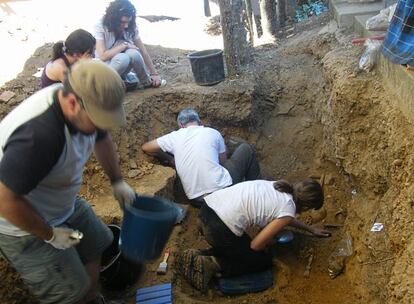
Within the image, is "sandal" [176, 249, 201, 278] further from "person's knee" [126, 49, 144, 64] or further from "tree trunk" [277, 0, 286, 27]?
"tree trunk" [277, 0, 286, 27]

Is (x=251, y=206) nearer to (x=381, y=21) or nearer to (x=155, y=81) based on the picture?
(x=381, y=21)

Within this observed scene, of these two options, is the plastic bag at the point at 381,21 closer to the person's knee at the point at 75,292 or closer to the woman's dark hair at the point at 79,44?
the woman's dark hair at the point at 79,44

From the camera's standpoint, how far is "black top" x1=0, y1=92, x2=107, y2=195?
1.64m

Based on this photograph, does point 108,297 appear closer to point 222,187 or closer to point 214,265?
point 214,265

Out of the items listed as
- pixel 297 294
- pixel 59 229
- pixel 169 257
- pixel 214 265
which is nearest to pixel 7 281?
pixel 59 229

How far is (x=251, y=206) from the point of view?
3.02m

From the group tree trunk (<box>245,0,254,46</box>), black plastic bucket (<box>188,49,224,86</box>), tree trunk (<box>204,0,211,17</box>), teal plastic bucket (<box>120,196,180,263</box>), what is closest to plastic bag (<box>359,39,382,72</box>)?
black plastic bucket (<box>188,49,224,86</box>)

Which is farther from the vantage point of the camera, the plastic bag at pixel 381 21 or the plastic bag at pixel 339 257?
the plastic bag at pixel 381 21

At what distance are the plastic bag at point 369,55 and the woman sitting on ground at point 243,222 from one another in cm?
122

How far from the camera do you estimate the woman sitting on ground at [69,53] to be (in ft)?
11.0

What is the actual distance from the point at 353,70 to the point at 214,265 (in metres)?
2.08

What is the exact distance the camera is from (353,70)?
357cm

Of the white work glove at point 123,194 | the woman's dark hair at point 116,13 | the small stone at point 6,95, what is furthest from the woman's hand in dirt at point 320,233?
the small stone at point 6,95

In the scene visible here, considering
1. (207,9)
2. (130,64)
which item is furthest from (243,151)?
(207,9)
